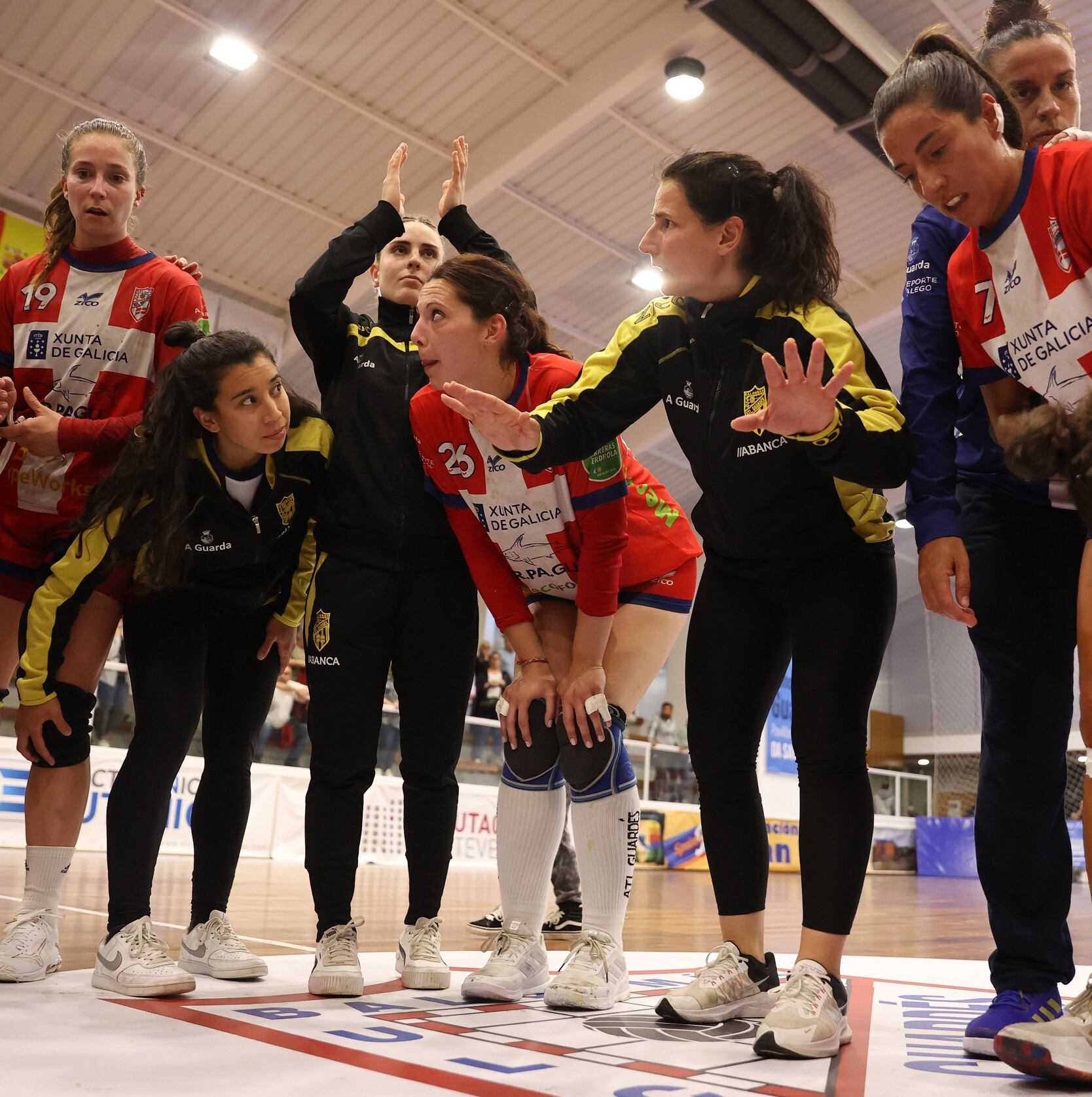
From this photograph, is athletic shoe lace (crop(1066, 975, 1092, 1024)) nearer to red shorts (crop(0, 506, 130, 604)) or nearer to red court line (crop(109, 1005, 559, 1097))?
red court line (crop(109, 1005, 559, 1097))

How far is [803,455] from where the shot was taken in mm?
1844

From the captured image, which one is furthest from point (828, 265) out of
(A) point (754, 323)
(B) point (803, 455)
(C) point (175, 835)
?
(C) point (175, 835)

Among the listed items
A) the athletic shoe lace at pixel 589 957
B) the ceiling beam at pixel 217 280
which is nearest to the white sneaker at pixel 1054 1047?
the athletic shoe lace at pixel 589 957

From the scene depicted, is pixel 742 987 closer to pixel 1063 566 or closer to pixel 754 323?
pixel 1063 566

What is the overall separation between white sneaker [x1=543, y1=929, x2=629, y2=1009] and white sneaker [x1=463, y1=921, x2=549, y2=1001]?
2.6 inches

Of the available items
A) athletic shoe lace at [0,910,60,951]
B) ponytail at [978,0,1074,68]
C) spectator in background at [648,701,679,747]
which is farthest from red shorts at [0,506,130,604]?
spectator in background at [648,701,679,747]

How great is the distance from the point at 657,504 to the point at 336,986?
4.05 ft

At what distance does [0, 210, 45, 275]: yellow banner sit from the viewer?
28.7 feet

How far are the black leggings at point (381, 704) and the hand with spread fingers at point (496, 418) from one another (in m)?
0.53

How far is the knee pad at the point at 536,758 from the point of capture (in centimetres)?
217

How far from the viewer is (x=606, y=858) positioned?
6.88ft

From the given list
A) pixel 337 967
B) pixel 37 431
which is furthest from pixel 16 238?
pixel 337 967

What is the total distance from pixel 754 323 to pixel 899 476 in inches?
15.7

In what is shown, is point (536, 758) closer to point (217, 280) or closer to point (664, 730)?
point (217, 280)
